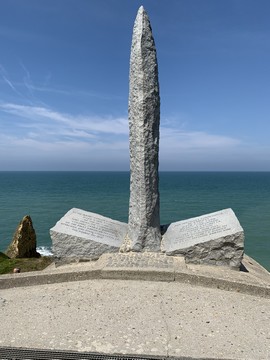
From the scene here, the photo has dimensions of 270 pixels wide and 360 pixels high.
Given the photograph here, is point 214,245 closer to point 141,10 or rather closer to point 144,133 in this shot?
point 144,133

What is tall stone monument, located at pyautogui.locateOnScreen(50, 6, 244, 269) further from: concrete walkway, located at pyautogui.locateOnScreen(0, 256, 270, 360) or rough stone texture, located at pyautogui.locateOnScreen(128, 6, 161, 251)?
concrete walkway, located at pyautogui.locateOnScreen(0, 256, 270, 360)

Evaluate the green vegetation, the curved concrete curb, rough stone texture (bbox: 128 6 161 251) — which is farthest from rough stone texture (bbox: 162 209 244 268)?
the green vegetation

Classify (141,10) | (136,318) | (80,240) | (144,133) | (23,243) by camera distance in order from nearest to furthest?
(136,318), (80,240), (144,133), (141,10), (23,243)

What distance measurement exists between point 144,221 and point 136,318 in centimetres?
354

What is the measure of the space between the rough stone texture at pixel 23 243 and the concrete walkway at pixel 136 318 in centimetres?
509

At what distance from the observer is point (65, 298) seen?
5.73 metres

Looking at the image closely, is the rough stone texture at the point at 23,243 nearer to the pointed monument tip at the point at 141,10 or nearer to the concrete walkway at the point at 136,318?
the concrete walkway at the point at 136,318

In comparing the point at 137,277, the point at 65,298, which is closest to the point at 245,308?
the point at 137,277

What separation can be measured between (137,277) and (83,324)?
191cm

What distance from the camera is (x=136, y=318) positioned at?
4.96 metres

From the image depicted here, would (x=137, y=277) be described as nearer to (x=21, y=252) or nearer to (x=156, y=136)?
(x=156, y=136)

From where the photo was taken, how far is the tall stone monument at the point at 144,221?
7.76 metres

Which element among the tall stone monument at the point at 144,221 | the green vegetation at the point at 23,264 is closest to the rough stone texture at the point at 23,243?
the green vegetation at the point at 23,264

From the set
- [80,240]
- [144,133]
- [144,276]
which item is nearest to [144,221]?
[80,240]
